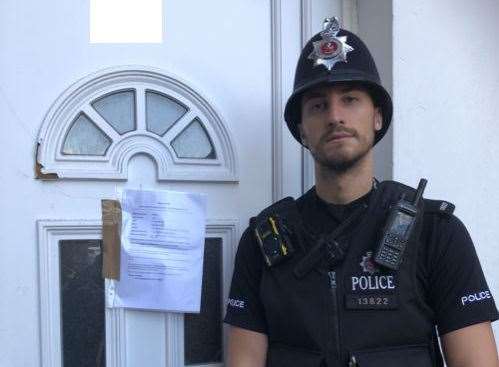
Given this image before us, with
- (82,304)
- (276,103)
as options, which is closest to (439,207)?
(276,103)

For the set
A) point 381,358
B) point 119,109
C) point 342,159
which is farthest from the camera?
point 119,109

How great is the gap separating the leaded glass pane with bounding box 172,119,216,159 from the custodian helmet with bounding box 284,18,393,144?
0.30 m

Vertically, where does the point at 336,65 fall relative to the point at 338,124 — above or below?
above

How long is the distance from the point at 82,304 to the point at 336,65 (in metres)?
0.89

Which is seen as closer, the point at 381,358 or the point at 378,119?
the point at 381,358

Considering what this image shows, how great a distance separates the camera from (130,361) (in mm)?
1593

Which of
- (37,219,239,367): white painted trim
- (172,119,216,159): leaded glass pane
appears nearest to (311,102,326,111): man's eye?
(172,119,216,159): leaded glass pane

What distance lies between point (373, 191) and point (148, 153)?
1.97 ft

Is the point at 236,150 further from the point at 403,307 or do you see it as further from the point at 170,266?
the point at 403,307

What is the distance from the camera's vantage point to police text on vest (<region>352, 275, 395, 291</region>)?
1296mm

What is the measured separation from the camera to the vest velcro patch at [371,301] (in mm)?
1281

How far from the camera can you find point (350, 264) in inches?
52.2

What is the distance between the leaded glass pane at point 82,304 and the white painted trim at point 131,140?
0.20 m

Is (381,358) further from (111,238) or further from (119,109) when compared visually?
(119,109)
